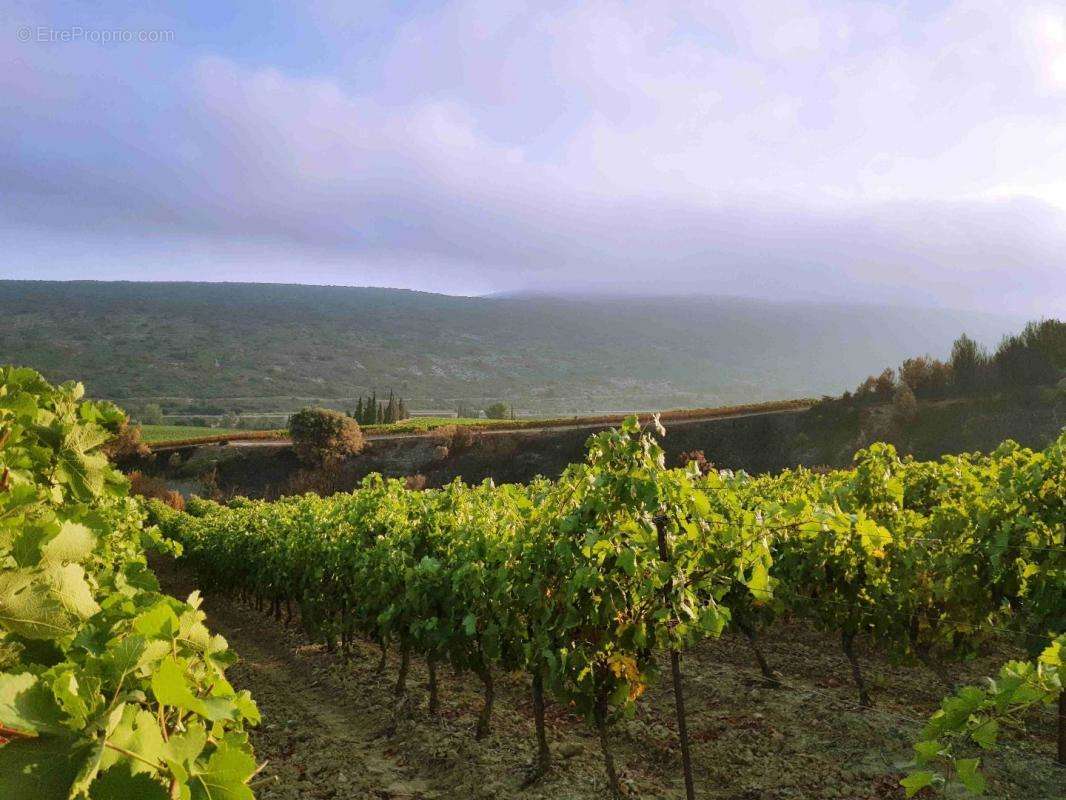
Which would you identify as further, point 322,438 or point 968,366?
point 322,438

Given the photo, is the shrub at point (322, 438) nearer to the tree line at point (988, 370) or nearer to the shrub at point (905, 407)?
the tree line at point (988, 370)

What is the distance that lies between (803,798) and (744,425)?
130 ft

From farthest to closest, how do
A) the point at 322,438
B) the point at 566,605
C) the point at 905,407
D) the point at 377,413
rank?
Result: the point at 377,413 → the point at 322,438 → the point at 905,407 → the point at 566,605

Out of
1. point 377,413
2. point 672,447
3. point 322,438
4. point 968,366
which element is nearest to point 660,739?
point 672,447

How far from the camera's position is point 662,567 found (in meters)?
4.69

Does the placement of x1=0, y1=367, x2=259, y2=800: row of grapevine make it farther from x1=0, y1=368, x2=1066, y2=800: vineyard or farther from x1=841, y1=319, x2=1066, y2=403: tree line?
x1=841, y1=319, x2=1066, y2=403: tree line

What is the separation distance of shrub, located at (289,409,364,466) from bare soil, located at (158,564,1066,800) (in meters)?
38.2

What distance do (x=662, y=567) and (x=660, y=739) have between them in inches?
135

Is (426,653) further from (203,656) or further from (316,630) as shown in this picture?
(203,656)

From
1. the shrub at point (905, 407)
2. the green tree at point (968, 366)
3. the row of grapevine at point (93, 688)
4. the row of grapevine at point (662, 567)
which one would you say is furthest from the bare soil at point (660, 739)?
the green tree at point (968, 366)

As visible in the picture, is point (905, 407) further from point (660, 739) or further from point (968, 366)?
point (660, 739)

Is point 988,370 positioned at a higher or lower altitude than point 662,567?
higher

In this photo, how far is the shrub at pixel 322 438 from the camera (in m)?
47.3

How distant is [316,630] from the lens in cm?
1134
